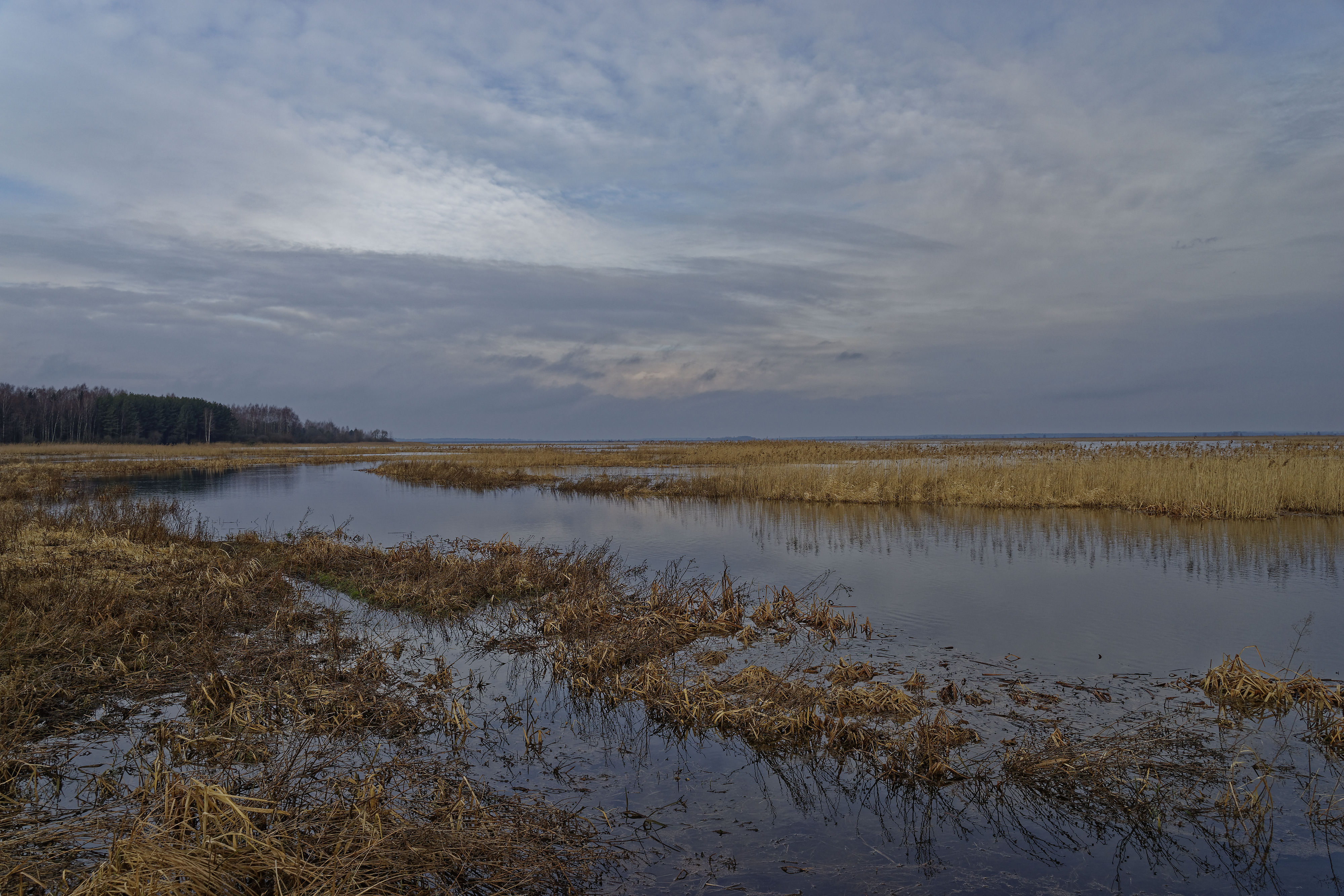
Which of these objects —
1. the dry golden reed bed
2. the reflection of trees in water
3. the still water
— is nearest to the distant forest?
the dry golden reed bed

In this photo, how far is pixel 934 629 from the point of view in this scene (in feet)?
29.1

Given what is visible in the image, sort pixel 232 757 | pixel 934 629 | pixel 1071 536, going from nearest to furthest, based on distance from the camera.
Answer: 1. pixel 232 757
2. pixel 934 629
3. pixel 1071 536

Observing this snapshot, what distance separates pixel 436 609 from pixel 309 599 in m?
2.27

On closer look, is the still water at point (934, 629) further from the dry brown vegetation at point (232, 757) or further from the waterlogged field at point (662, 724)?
the dry brown vegetation at point (232, 757)

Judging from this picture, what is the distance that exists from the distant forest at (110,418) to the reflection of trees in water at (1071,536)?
312 ft

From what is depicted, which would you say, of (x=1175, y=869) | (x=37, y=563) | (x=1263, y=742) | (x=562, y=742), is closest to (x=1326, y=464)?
(x=1263, y=742)

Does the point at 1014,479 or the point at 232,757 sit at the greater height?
the point at 1014,479

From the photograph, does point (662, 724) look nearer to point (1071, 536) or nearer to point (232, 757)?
point (232, 757)

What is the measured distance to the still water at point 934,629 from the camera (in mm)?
4055

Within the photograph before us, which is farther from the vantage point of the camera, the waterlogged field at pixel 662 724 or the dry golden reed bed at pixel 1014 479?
the dry golden reed bed at pixel 1014 479

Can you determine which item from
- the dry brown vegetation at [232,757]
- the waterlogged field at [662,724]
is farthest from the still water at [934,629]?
the dry brown vegetation at [232,757]

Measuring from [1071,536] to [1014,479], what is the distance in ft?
22.0

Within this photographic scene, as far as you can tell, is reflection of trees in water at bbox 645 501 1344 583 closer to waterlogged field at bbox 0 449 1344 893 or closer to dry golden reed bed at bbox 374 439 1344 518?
waterlogged field at bbox 0 449 1344 893

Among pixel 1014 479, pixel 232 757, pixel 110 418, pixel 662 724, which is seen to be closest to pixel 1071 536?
pixel 1014 479
